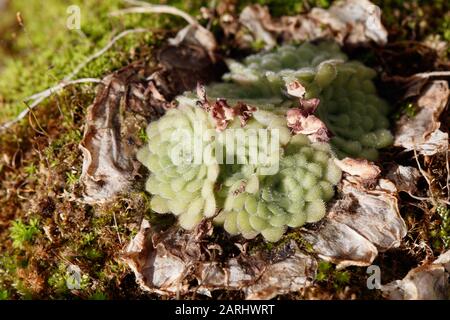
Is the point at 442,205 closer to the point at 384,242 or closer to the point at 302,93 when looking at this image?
the point at 384,242

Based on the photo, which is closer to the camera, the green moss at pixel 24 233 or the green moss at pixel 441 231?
the green moss at pixel 441 231

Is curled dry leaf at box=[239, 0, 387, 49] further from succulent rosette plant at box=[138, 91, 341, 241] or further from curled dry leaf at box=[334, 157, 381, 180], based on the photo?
curled dry leaf at box=[334, 157, 381, 180]

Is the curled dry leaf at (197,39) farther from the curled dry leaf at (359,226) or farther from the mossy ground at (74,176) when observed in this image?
the curled dry leaf at (359,226)

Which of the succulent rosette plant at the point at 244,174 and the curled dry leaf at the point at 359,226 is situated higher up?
the succulent rosette plant at the point at 244,174

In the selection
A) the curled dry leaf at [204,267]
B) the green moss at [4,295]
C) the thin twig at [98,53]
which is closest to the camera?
the curled dry leaf at [204,267]

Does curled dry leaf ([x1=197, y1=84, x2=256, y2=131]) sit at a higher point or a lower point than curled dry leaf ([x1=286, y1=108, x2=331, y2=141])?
higher

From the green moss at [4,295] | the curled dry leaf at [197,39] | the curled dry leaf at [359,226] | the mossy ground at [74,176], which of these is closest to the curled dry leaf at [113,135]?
the mossy ground at [74,176]

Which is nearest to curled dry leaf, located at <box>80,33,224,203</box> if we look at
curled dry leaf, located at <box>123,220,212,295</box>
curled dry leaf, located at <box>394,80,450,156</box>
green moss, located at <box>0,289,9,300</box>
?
curled dry leaf, located at <box>123,220,212,295</box>
